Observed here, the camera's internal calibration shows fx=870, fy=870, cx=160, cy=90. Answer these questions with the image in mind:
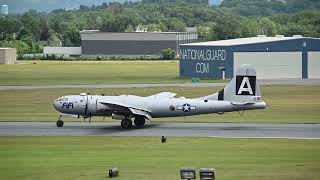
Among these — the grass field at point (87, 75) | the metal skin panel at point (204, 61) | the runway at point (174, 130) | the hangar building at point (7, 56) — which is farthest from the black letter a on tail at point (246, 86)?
the hangar building at point (7, 56)

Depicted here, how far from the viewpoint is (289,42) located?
123625 mm

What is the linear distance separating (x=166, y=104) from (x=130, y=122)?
2.86m

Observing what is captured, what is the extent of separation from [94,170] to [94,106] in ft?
73.9

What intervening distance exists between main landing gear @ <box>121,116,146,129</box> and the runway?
1.13 feet

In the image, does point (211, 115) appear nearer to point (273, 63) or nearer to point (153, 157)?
point (153, 157)

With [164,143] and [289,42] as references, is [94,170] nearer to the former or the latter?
[164,143]

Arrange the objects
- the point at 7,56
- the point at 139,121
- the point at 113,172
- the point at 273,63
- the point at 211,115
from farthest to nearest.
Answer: the point at 7,56, the point at 273,63, the point at 211,115, the point at 139,121, the point at 113,172

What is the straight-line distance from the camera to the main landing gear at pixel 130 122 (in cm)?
5855

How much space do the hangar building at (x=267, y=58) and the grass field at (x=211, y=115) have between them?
65.4 ft

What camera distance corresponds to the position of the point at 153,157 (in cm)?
4234

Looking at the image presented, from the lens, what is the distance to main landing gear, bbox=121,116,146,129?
5855 centimetres

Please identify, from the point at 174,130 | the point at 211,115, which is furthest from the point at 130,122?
the point at 211,115

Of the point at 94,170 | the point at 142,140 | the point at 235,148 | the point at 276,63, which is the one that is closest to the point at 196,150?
the point at 235,148

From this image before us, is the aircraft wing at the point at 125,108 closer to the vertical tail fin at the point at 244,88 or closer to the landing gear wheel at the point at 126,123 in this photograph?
the landing gear wheel at the point at 126,123
